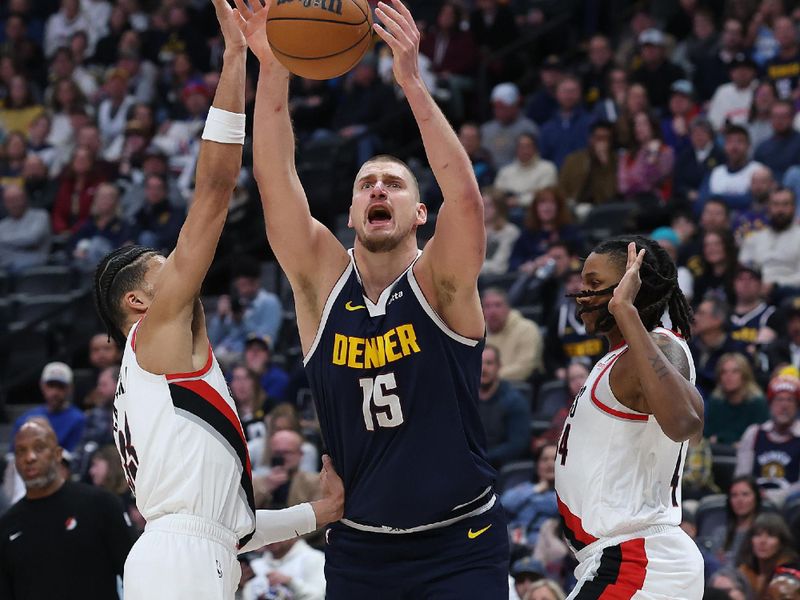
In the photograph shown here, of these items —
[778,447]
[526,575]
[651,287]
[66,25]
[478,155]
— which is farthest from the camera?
[66,25]

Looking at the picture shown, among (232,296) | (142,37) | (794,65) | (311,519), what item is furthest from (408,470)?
(142,37)

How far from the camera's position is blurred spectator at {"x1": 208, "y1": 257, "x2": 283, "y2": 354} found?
14.0m

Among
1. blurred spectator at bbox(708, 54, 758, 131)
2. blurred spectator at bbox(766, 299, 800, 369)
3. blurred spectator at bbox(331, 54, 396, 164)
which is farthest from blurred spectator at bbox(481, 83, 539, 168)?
blurred spectator at bbox(766, 299, 800, 369)

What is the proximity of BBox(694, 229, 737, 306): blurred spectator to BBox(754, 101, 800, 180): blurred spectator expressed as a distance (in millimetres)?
1781

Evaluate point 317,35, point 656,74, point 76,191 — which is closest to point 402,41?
point 317,35

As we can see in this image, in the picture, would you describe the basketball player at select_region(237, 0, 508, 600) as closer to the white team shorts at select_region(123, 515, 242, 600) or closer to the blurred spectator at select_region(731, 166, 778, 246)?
the white team shorts at select_region(123, 515, 242, 600)

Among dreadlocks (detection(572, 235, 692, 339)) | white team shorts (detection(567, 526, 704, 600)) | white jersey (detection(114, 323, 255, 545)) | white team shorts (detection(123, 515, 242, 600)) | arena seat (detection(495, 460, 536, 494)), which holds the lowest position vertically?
arena seat (detection(495, 460, 536, 494))

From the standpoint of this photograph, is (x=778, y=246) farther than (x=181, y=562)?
Yes

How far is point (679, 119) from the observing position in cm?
1464

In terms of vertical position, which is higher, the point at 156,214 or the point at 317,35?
the point at 317,35

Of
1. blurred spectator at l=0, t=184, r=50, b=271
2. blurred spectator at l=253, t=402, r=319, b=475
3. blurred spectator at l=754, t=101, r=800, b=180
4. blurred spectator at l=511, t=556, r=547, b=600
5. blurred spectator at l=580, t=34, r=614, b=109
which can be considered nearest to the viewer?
blurred spectator at l=511, t=556, r=547, b=600

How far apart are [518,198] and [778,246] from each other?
332 centimetres

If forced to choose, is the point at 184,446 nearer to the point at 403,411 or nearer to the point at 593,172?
the point at 403,411

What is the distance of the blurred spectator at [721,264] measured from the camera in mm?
12023
